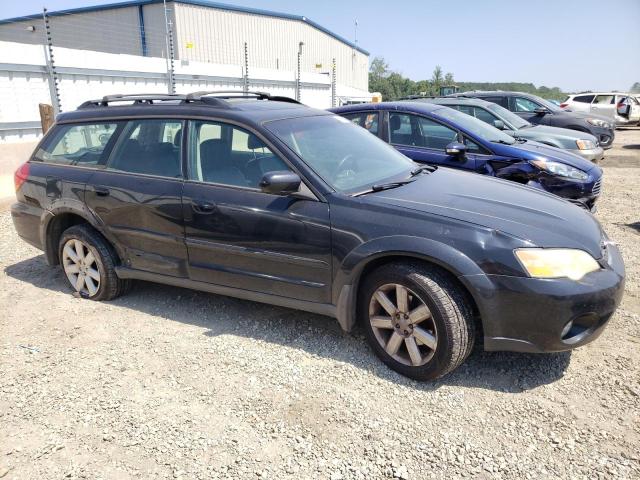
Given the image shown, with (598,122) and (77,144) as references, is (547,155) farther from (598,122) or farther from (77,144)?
(598,122)

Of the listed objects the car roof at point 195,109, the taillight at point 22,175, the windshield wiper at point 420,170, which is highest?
the car roof at point 195,109

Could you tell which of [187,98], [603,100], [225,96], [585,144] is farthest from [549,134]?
[603,100]

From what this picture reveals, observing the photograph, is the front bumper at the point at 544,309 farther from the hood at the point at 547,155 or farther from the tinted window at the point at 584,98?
the tinted window at the point at 584,98

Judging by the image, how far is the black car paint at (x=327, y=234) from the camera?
8.94ft

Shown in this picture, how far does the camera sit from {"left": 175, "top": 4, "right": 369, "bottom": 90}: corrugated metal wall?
2894 cm

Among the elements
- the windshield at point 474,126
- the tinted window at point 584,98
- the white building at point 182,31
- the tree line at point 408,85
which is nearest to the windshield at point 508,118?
the windshield at point 474,126

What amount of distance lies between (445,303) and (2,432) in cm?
252

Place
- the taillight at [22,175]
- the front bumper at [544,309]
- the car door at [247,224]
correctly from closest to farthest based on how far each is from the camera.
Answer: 1. the front bumper at [544,309]
2. the car door at [247,224]
3. the taillight at [22,175]

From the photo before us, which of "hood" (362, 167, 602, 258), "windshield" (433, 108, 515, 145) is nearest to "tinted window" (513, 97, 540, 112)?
"windshield" (433, 108, 515, 145)

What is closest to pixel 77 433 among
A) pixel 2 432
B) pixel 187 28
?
pixel 2 432

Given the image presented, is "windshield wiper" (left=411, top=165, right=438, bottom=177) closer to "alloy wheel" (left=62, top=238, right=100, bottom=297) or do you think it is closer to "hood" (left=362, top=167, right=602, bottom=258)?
"hood" (left=362, top=167, right=602, bottom=258)

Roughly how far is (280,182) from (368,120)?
3.86 m

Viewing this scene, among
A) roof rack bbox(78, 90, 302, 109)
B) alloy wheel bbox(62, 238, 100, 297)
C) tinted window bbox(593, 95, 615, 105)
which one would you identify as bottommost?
alloy wheel bbox(62, 238, 100, 297)

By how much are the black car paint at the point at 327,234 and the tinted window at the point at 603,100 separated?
20656 mm
